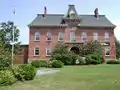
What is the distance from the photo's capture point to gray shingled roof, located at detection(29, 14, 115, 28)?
56844 millimetres

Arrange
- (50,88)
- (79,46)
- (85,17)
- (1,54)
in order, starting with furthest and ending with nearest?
(85,17) < (79,46) < (1,54) < (50,88)

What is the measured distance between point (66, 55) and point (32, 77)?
26.4m

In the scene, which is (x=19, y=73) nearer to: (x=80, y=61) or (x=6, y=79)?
(x=6, y=79)

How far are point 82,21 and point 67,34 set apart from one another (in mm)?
4278

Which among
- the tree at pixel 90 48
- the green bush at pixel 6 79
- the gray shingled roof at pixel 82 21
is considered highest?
the gray shingled roof at pixel 82 21

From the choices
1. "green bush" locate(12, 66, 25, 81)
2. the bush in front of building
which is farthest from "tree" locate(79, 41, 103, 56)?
"green bush" locate(12, 66, 25, 81)

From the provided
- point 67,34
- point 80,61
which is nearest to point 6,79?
point 80,61

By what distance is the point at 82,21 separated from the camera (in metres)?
57.9

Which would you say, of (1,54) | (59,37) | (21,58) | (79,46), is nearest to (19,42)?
(21,58)

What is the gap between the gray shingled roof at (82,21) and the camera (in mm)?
56844

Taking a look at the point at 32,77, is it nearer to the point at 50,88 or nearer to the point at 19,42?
the point at 50,88

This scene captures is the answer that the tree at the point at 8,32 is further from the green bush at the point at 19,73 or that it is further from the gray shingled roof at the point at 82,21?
the green bush at the point at 19,73

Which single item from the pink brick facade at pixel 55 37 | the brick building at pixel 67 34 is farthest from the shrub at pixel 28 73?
the pink brick facade at pixel 55 37

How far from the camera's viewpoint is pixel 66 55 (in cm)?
4831
